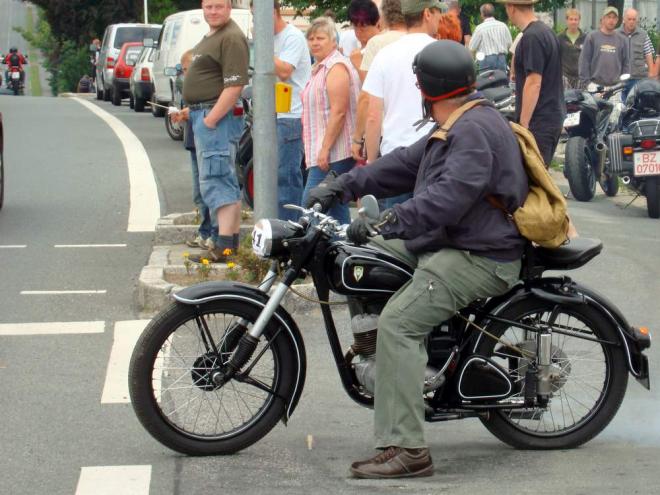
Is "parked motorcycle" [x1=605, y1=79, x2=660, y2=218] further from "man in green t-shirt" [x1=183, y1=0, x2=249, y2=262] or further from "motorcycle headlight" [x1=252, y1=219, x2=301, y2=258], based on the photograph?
"motorcycle headlight" [x1=252, y1=219, x2=301, y2=258]

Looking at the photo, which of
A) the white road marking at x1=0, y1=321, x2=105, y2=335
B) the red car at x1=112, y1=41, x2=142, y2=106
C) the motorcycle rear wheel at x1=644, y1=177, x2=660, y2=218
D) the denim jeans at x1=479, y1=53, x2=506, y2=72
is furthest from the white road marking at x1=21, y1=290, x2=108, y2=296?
the red car at x1=112, y1=41, x2=142, y2=106

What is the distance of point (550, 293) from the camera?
5523 millimetres

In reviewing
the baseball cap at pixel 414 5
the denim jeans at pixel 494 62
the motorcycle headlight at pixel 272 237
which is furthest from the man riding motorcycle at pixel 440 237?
the denim jeans at pixel 494 62

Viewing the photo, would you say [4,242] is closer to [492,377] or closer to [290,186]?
[290,186]

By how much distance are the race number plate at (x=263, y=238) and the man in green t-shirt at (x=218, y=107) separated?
11.1ft

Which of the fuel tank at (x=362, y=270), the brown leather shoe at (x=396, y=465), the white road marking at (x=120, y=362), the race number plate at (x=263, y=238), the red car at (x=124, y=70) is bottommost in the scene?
the red car at (x=124, y=70)

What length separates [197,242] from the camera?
10.1 m

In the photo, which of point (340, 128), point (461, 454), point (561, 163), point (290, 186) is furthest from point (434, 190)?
point (561, 163)

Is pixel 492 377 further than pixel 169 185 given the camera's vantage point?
No

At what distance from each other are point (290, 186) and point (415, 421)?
4.30 metres

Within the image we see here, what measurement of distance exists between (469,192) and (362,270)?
0.53 meters

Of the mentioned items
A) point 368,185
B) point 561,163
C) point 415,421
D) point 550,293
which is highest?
point 368,185

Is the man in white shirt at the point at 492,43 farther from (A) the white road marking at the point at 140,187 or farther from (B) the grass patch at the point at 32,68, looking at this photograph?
(B) the grass patch at the point at 32,68

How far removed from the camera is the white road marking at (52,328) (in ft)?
26.2
